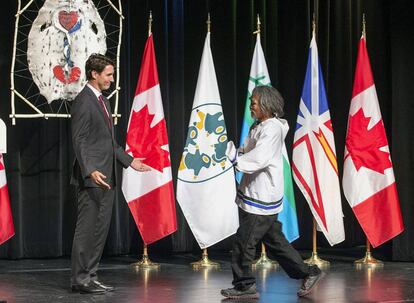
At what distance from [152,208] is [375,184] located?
1.74 m

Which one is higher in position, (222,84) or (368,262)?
(222,84)

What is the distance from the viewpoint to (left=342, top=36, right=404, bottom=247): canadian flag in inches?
257

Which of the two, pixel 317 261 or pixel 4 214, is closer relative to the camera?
pixel 4 214

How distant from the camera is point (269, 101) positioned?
484 centimetres

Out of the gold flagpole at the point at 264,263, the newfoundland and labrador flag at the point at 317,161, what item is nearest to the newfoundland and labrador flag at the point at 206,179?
the gold flagpole at the point at 264,263

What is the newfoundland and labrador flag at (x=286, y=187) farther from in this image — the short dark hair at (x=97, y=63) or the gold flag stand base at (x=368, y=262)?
the short dark hair at (x=97, y=63)

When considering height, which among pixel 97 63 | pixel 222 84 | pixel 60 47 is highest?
pixel 60 47

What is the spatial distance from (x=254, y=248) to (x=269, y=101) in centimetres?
85

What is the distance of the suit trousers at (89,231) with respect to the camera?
16.4 ft

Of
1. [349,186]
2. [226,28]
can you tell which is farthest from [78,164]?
[226,28]

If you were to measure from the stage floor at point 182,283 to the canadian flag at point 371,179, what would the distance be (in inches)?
13.4

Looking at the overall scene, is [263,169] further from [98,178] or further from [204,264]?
[204,264]

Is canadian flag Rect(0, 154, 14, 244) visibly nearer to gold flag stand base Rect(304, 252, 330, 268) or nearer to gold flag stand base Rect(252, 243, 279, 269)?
gold flag stand base Rect(252, 243, 279, 269)

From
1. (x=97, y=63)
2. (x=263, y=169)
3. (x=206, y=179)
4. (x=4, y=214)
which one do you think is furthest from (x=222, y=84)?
(x=263, y=169)
